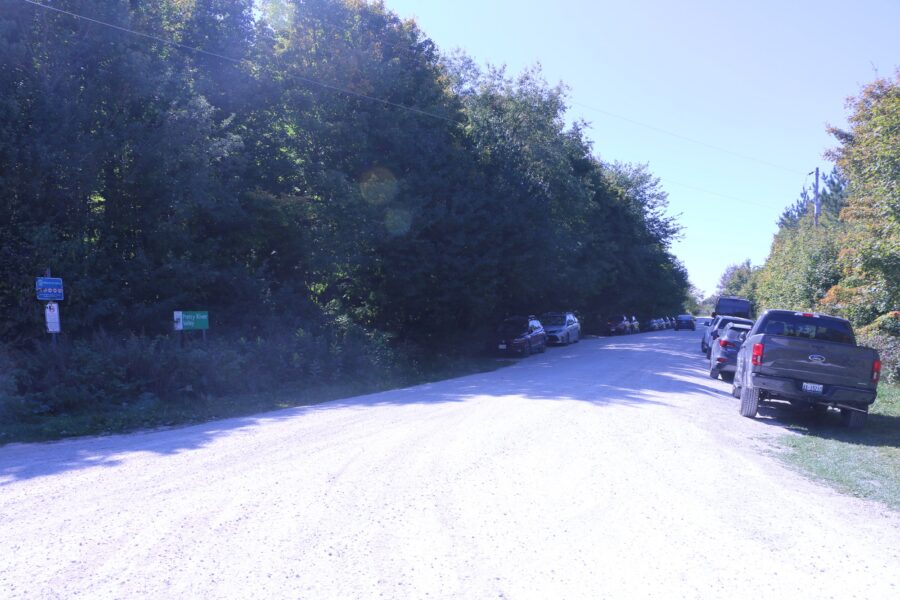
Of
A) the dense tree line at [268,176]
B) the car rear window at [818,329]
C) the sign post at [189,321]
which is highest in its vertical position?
the dense tree line at [268,176]

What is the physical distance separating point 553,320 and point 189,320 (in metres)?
25.0

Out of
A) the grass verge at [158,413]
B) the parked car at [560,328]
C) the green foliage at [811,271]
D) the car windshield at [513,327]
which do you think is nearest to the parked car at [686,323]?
the parked car at [560,328]

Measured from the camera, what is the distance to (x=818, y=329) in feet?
44.6

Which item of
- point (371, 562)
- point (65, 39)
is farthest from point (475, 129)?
point (371, 562)

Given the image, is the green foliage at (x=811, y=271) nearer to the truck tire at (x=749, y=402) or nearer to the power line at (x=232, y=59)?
the truck tire at (x=749, y=402)

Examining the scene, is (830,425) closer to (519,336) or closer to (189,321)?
(189,321)

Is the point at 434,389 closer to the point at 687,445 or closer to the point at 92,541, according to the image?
the point at 687,445

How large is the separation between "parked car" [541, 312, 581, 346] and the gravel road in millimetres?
25416

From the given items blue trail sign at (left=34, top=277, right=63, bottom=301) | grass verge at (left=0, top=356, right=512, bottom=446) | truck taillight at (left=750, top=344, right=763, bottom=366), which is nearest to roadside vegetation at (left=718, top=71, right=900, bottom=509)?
truck taillight at (left=750, top=344, right=763, bottom=366)

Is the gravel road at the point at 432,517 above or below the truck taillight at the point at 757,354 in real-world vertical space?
below

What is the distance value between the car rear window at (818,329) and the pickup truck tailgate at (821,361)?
0.80 m

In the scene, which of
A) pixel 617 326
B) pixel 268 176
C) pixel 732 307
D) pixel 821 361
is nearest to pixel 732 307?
pixel 732 307

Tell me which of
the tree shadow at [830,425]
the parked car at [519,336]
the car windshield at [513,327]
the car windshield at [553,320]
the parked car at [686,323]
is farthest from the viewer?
the parked car at [686,323]

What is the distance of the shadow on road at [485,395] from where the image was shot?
9.31m
